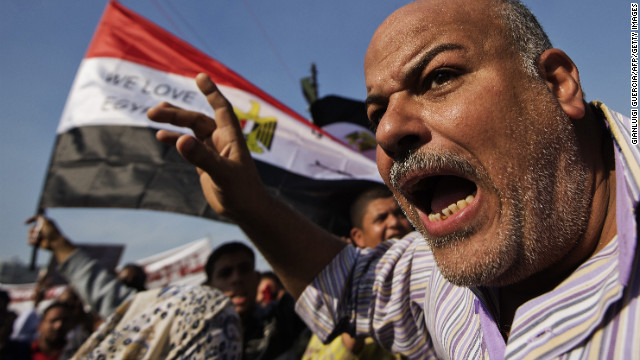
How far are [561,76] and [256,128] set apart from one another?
3492 millimetres

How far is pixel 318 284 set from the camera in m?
1.78

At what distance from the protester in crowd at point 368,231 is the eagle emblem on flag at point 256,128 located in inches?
46.2

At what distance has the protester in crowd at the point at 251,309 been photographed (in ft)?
11.4

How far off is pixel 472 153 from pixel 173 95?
3897 mm

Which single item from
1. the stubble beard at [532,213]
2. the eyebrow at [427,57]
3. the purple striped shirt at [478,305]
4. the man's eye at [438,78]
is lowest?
the purple striped shirt at [478,305]

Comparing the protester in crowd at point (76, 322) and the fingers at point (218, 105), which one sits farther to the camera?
the protester in crowd at point (76, 322)

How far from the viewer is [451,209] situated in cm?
128

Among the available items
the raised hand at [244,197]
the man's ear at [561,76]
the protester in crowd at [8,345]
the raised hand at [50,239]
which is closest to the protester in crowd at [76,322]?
the protester in crowd at [8,345]

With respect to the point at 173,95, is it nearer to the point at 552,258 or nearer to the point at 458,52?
the point at 458,52

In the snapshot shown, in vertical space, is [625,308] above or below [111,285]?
below

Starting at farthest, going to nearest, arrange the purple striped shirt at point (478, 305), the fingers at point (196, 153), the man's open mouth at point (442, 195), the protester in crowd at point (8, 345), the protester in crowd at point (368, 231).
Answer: the protester in crowd at point (8, 345), the protester in crowd at point (368, 231), the fingers at point (196, 153), the man's open mouth at point (442, 195), the purple striped shirt at point (478, 305)

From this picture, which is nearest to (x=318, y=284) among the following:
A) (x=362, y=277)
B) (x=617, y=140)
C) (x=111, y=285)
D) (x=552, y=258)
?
(x=362, y=277)

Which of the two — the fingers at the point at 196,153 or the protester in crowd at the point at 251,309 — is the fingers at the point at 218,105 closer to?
the fingers at the point at 196,153

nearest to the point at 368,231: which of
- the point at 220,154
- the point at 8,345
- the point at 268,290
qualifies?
the point at 268,290
